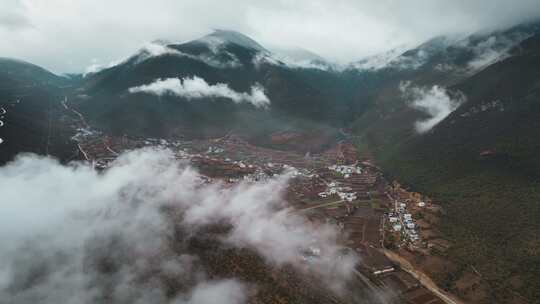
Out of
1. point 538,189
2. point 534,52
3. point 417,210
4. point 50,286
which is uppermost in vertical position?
point 534,52

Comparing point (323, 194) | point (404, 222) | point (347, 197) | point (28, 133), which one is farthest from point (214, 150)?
point (404, 222)

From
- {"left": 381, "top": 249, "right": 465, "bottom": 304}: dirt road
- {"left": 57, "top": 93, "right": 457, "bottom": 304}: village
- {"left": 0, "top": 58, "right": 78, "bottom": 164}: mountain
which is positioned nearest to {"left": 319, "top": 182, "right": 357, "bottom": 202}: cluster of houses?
{"left": 57, "top": 93, "right": 457, "bottom": 304}: village

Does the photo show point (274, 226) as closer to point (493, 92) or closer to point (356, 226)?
point (356, 226)

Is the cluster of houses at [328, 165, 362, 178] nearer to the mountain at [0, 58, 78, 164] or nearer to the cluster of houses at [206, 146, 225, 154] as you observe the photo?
the cluster of houses at [206, 146, 225, 154]

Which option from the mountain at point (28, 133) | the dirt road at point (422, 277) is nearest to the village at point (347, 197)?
the dirt road at point (422, 277)

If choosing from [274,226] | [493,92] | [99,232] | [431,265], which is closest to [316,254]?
[274,226]

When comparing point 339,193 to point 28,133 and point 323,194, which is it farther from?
point 28,133
